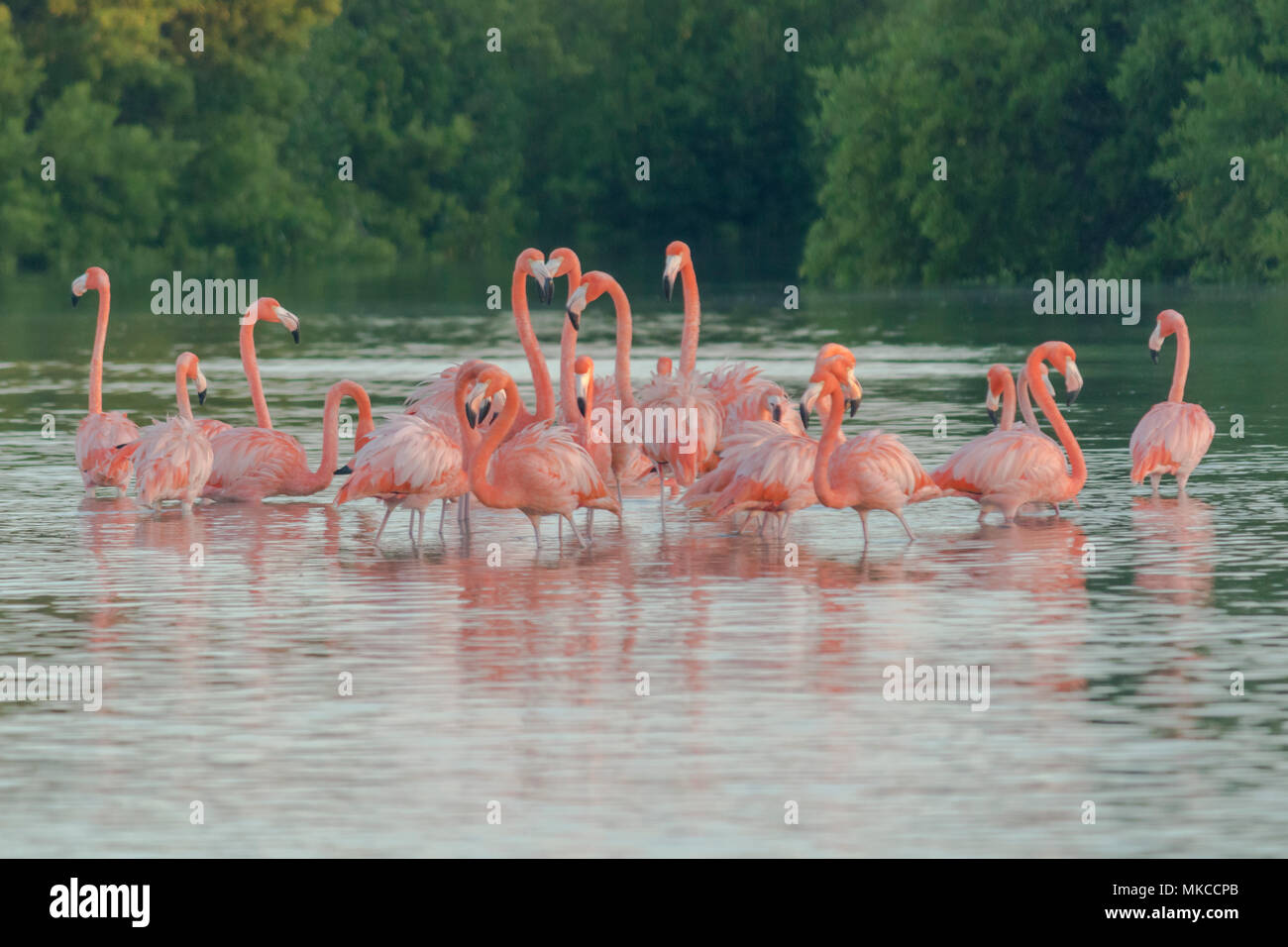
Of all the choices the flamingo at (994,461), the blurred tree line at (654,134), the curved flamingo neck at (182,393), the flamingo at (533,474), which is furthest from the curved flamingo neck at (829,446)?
the blurred tree line at (654,134)

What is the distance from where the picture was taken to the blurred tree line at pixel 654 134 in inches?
1906

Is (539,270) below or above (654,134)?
below

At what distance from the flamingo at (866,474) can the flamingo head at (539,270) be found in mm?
1810

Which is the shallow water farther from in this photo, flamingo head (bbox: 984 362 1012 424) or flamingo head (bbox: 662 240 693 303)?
flamingo head (bbox: 662 240 693 303)

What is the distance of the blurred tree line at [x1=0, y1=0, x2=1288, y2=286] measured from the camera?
48.4 meters

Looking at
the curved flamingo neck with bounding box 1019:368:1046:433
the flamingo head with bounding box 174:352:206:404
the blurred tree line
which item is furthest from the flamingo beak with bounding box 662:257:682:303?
the blurred tree line

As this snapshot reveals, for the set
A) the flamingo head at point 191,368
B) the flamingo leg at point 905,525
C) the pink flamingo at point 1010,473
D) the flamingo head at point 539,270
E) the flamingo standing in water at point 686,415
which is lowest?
the flamingo leg at point 905,525

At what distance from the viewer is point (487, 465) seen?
13688 mm

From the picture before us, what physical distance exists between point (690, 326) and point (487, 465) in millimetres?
3099

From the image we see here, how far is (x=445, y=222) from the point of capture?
83.0 m

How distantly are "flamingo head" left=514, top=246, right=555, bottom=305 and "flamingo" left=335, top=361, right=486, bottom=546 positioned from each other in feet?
2.26

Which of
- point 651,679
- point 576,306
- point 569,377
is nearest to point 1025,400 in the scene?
point 569,377

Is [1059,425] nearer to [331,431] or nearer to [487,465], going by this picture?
[487,465]

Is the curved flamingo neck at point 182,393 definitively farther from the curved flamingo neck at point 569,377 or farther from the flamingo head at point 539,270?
the curved flamingo neck at point 569,377
